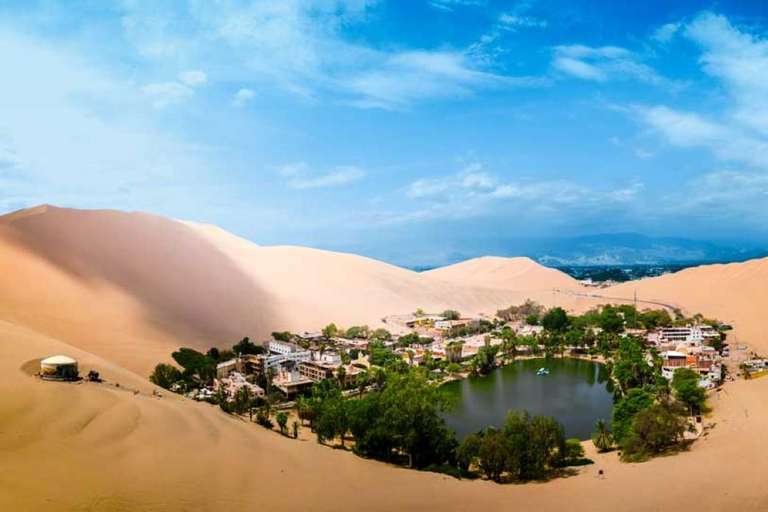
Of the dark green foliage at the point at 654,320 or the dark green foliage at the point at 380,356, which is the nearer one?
the dark green foliage at the point at 380,356

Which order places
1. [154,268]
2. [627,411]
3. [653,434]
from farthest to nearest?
[154,268] → [627,411] → [653,434]

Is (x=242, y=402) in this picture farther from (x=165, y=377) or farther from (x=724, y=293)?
(x=724, y=293)

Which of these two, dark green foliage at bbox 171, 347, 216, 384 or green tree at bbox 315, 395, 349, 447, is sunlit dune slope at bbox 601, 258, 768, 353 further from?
dark green foliage at bbox 171, 347, 216, 384

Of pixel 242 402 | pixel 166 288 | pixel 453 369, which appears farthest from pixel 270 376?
pixel 166 288

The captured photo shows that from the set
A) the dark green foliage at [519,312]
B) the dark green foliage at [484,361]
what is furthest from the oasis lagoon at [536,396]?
the dark green foliage at [519,312]

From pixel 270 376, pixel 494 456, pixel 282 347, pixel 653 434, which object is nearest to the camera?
pixel 494 456

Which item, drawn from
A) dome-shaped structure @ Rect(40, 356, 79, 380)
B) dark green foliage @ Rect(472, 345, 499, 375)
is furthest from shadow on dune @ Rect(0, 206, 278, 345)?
dome-shaped structure @ Rect(40, 356, 79, 380)

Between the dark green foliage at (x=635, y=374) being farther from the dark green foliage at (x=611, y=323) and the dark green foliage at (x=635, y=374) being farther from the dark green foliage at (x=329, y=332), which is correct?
the dark green foliage at (x=329, y=332)
